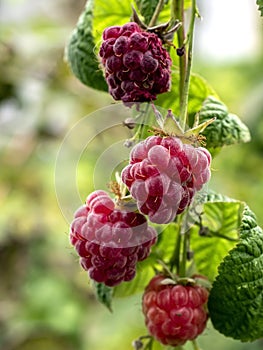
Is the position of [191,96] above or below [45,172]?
above

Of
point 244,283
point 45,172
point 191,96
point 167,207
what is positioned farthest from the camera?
point 45,172

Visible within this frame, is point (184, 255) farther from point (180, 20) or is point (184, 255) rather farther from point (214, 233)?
point (180, 20)

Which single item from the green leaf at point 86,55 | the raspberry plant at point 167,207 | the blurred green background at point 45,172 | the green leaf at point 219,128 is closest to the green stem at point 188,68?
the raspberry plant at point 167,207

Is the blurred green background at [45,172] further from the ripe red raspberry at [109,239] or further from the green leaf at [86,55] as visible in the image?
the ripe red raspberry at [109,239]

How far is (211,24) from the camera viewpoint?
4305mm

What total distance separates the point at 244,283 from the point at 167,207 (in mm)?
173

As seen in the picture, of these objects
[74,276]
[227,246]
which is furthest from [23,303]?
[227,246]

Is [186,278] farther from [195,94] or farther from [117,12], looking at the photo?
[117,12]

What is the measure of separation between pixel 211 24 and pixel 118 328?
7.47ft

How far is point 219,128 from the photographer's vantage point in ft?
3.11

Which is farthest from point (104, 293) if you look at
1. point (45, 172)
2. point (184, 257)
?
point (45, 172)

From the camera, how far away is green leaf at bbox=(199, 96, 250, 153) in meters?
0.94

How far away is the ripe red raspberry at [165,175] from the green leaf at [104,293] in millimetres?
279

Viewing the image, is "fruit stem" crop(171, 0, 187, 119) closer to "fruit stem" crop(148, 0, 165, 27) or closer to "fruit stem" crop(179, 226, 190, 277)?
"fruit stem" crop(148, 0, 165, 27)
